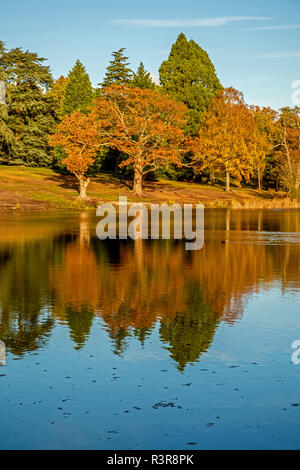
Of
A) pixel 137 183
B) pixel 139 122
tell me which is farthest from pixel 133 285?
pixel 137 183

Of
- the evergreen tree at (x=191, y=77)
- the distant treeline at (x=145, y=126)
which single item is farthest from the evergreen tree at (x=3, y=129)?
the evergreen tree at (x=191, y=77)

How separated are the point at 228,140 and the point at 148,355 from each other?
7505 cm

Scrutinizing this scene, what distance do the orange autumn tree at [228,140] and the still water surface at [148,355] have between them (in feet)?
205

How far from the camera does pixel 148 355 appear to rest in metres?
10.2

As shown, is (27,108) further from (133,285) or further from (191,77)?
(133,285)

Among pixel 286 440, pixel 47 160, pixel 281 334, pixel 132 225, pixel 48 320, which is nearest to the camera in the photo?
pixel 286 440

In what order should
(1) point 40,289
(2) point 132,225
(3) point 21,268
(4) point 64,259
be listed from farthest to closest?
(2) point 132,225 → (4) point 64,259 → (3) point 21,268 → (1) point 40,289

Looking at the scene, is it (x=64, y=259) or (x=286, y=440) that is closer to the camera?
(x=286, y=440)

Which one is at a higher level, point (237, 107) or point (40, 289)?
point (237, 107)

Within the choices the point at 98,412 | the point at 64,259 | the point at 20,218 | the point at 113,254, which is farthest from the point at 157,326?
the point at 20,218

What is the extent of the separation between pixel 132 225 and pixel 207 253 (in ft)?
49.4

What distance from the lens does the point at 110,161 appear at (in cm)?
9519

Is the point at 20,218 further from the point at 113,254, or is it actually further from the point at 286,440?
the point at 286,440

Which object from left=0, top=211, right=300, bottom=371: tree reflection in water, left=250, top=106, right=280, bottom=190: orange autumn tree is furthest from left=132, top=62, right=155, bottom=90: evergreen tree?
left=0, top=211, right=300, bottom=371: tree reflection in water
